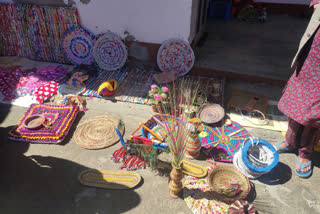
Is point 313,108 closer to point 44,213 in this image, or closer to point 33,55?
point 44,213

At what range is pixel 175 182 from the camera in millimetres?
2566

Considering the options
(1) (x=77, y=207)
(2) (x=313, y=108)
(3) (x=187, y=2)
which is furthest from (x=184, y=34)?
(1) (x=77, y=207)

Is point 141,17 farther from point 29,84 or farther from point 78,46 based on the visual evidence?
point 29,84

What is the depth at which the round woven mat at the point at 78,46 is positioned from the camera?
4.95m

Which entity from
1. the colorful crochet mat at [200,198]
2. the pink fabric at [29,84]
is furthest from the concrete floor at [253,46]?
the pink fabric at [29,84]

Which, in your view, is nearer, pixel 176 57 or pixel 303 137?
pixel 303 137

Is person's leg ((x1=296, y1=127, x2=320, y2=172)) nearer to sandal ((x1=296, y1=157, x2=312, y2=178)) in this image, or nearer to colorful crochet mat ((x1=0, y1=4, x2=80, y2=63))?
sandal ((x1=296, y1=157, x2=312, y2=178))

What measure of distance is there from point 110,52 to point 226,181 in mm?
3596

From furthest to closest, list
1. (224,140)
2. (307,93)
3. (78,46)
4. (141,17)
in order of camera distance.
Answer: (78,46), (141,17), (224,140), (307,93)

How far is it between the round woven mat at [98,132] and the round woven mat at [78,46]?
1915 millimetres

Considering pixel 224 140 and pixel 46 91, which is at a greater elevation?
pixel 46 91

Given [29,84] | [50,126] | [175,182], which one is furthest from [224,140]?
[29,84]

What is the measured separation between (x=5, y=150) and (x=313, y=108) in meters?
4.28

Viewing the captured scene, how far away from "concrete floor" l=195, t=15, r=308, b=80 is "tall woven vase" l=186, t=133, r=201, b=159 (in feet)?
7.16
